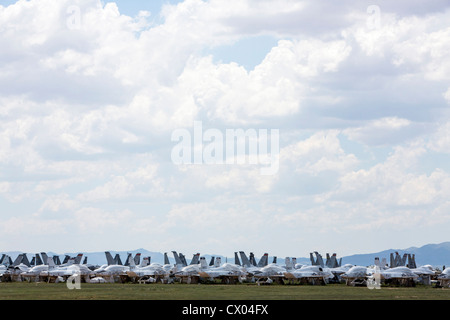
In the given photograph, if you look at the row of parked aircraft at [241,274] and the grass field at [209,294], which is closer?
the grass field at [209,294]

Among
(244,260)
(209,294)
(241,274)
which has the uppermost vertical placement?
(244,260)

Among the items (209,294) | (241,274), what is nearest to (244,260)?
(241,274)

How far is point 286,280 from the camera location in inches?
5389

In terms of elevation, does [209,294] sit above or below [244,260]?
below

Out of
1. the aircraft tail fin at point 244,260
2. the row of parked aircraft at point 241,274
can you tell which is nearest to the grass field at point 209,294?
the row of parked aircraft at point 241,274

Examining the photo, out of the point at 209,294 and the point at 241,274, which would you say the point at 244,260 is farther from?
the point at 209,294

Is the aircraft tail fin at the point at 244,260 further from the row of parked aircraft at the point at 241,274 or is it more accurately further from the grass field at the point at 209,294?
the grass field at the point at 209,294

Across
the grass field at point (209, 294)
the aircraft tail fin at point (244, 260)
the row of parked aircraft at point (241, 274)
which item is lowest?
the grass field at point (209, 294)

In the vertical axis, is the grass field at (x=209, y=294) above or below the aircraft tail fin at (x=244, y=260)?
below

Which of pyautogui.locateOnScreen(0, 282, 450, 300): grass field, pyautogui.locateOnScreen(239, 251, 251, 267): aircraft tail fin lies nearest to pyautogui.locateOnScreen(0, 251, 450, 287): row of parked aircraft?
pyautogui.locateOnScreen(239, 251, 251, 267): aircraft tail fin

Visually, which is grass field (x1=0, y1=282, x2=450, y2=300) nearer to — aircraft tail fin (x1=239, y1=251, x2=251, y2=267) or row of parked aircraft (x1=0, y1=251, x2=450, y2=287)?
row of parked aircraft (x1=0, y1=251, x2=450, y2=287)
